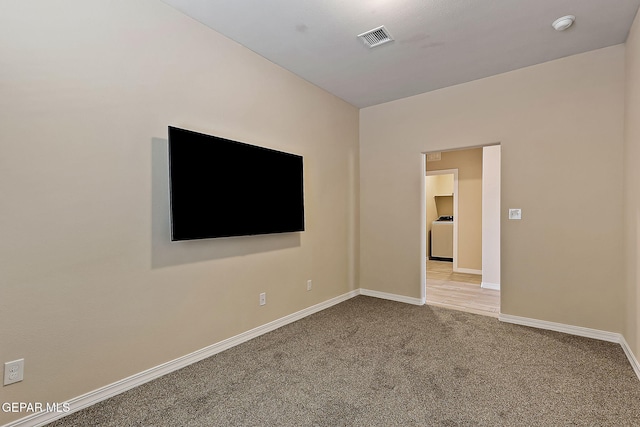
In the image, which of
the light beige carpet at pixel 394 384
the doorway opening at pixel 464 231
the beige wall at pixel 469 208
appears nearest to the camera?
the light beige carpet at pixel 394 384

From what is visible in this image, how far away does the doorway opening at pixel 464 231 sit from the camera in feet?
14.6

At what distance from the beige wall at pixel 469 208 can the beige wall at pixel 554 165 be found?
2.63m

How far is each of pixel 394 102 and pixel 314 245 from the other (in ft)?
7.58

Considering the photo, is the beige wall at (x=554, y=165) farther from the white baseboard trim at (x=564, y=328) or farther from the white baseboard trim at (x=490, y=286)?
the white baseboard trim at (x=490, y=286)

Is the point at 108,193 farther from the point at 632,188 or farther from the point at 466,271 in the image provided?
the point at 466,271

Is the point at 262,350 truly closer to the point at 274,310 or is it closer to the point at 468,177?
the point at 274,310

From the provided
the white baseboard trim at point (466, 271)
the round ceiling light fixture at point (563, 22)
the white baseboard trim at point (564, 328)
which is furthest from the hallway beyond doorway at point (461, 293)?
the round ceiling light fixture at point (563, 22)

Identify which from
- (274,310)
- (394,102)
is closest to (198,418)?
(274,310)

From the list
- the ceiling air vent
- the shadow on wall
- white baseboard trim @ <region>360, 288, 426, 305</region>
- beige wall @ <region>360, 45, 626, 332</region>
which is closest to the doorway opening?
white baseboard trim @ <region>360, 288, 426, 305</region>

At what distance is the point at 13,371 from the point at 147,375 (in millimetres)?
767

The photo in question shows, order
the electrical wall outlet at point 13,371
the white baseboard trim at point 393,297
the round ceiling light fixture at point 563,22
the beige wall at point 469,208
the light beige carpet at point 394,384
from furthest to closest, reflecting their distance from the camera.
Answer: the beige wall at point 469,208, the white baseboard trim at point 393,297, the round ceiling light fixture at point 563,22, the light beige carpet at point 394,384, the electrical wall outlet at point 13,371

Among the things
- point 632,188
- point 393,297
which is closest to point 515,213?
point 632,188

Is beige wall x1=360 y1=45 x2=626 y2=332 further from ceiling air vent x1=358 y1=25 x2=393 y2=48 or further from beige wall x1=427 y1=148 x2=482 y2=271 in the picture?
beige wall x1=427 y1=148 x2=482 y2=271

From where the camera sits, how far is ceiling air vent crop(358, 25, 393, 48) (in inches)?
105
